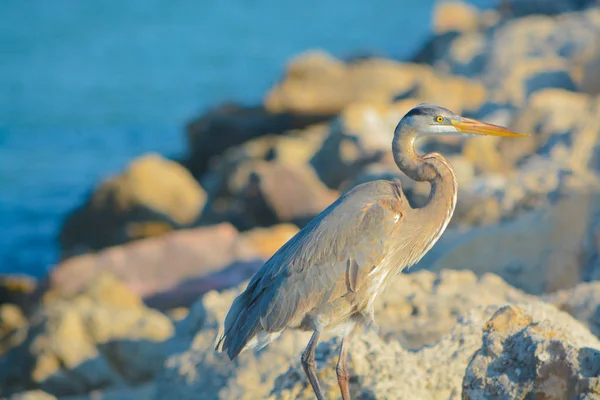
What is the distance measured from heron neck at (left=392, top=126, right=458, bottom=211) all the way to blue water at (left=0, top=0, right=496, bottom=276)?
12134 mm

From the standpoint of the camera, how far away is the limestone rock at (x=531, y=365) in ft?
11.7

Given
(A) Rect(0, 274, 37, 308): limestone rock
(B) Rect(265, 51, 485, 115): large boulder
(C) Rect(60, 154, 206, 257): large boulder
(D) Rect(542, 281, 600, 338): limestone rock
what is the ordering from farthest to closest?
1. (B) Rect(265, 51, 485, 115): large boulder
2. (C) Rect(60, 154, 206, 257): large boulder
3. (A) Rect(0, 274, 37, 308): limestone rock
4. (D) Rect(542, 281, 600, 338): limestone rock

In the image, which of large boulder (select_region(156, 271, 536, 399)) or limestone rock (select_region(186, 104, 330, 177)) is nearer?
large boulder (select_region(156, 271, 536, 399))

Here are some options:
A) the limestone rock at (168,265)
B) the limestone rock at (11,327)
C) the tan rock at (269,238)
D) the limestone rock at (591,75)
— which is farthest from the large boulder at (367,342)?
the limestone rock at (591,75)

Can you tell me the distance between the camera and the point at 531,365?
3707 mm

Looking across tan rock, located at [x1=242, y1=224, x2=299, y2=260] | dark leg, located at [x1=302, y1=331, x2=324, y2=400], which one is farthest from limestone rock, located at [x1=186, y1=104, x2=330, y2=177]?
dark leg, located at [x1=302, y1=331, x2=324, y2=400]

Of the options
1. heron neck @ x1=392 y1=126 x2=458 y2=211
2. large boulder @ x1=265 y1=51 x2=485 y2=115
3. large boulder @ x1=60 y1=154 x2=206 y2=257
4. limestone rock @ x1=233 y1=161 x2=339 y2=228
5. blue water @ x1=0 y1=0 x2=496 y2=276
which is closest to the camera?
heron neck @ x1=392 y1=126 x2=458 y2=211

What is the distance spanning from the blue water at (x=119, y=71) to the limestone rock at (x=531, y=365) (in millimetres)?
12723

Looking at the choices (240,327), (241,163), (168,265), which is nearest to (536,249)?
(240,327)

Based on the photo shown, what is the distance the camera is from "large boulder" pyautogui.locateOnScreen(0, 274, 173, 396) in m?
7.51

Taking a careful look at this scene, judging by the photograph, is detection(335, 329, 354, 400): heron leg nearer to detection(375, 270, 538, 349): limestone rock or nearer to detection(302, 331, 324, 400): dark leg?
detection(302, 331, 324, 400): dark leg

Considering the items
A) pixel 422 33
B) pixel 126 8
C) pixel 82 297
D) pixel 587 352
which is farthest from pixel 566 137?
pixel 126 8

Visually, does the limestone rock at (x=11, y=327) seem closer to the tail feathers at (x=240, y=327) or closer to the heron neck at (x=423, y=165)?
the tail feathers at (x=240, y=327)

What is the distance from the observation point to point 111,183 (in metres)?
13.7
